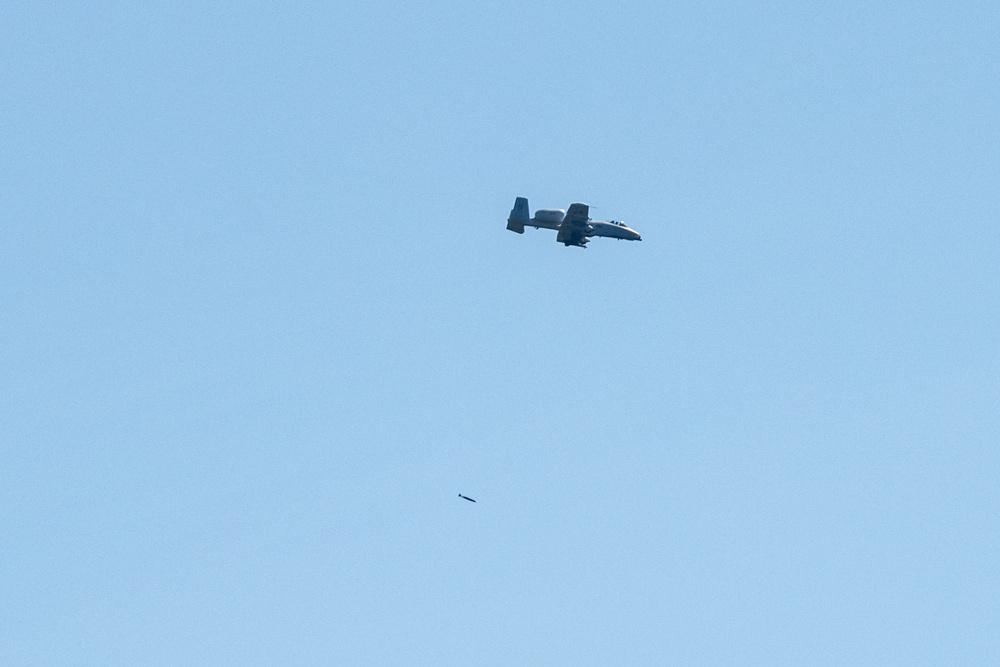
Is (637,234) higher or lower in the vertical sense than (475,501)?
higher

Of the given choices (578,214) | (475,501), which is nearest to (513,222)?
(578,214)

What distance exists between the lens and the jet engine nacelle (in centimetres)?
14438

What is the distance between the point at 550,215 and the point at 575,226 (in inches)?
122

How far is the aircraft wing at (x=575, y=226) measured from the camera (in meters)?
143

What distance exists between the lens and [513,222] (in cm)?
14875

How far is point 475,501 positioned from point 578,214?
38539 mm

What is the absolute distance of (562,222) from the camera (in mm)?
144750

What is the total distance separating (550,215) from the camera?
144875 mm

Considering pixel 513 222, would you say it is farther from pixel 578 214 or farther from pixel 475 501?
pixel 475 501

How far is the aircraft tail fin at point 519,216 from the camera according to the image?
148500 millimetres

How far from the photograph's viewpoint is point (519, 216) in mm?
148625

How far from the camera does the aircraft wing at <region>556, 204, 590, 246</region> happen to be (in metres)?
143

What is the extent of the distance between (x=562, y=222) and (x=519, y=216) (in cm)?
625

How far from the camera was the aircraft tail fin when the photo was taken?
148 metres
